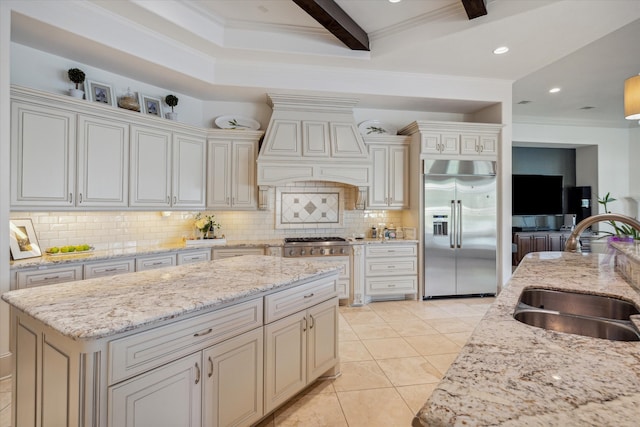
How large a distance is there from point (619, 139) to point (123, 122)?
9.83 m

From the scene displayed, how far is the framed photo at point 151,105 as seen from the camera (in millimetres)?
4078

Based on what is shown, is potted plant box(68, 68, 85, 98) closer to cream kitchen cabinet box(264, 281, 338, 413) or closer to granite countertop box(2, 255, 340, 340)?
granite countertop box(2, 255, 340, 340)

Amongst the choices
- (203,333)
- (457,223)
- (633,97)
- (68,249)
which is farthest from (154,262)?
(633,97)

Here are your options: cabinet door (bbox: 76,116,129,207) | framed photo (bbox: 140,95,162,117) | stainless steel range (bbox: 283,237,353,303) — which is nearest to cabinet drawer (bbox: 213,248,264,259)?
stainless steel range (bbox: 283,237,353,303)

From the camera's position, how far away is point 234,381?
1770mm

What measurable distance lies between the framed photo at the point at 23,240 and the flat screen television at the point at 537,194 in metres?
8.27

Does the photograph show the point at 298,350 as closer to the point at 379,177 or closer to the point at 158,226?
the point at 158,226

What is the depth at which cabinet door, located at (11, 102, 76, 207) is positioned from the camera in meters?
2.89

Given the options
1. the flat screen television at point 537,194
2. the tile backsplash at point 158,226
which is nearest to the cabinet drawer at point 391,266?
the tile backsplash at point 158,226

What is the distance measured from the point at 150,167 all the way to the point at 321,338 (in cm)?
292

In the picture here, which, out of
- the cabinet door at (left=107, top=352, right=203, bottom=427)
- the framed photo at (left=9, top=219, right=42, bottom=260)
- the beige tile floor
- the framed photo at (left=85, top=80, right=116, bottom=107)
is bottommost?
the beige tile floor

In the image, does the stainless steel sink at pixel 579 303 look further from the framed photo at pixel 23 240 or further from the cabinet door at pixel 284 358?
the framed photo at pixel 23 240

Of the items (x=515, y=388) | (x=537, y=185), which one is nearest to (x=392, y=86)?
(x=515, y=388)

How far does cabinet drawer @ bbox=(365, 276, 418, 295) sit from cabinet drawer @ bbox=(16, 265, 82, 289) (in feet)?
11.1
